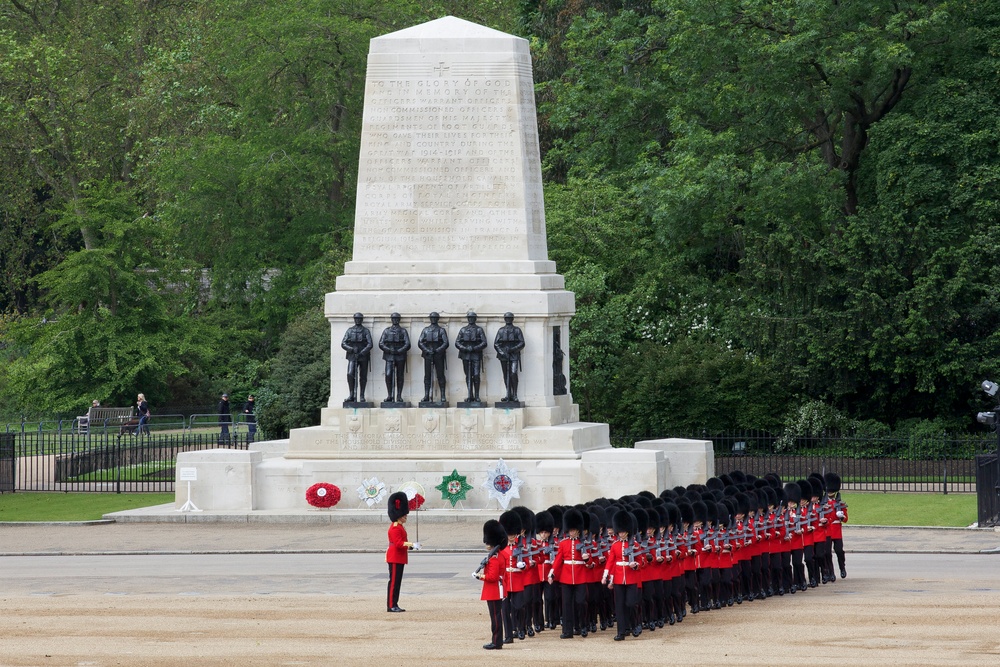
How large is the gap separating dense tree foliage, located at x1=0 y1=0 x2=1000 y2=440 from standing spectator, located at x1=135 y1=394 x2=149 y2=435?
8.35 ft

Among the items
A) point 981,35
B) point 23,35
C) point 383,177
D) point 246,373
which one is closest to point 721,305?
point 981,35

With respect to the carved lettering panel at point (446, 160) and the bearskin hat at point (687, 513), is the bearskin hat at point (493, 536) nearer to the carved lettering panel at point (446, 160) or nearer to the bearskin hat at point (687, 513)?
the bearskin hat at point (687, 513)

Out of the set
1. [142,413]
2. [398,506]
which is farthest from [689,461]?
[142,413]

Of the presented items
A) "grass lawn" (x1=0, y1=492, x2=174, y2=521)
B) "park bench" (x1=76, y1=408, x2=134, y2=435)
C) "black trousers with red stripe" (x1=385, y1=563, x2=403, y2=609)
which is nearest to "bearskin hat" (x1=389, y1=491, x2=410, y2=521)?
"black trousers with red stripe" (x1=385, y1=563, x2=403, y2=609)

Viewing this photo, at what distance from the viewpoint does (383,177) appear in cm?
3275

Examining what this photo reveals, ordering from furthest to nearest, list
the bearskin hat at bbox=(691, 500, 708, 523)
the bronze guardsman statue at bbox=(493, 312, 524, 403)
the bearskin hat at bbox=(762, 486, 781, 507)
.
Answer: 1. the bronze guardsman statue at bbox=(493, 312, 524, 403)
2. the bearskin hat at bbox=(762, 486, 781, 507)
3. the bearskin hat at bbox=(691, 500, 708, 523)

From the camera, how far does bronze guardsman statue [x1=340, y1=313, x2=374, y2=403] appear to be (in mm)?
31984

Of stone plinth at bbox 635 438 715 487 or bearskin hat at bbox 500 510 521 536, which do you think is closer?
bearskin hat at bbox 500 510 521 536

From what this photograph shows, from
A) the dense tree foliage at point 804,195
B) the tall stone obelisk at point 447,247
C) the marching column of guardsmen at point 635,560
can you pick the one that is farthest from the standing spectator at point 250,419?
the marching column of guardsmen at point 635,560

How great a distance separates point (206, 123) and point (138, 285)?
5897 mm

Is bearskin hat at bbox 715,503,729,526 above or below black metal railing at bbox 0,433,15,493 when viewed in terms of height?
below

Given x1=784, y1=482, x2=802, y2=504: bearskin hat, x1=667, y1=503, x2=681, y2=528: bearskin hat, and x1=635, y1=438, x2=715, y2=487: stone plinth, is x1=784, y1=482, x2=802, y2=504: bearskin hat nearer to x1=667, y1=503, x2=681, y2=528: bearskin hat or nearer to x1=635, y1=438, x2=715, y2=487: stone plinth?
x1=667, y1=503, x2=681, y2=528: bearskin hat

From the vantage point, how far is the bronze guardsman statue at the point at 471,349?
31656 mm

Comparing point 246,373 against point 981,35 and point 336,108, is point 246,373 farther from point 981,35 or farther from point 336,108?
point 981,35
